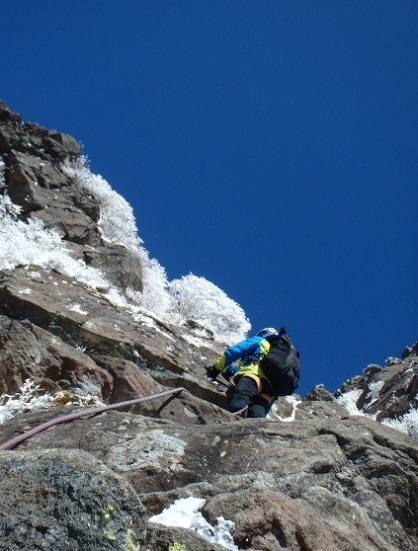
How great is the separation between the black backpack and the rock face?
1338 mm

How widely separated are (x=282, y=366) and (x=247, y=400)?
2.98ft

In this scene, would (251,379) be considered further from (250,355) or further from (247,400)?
(250,355)

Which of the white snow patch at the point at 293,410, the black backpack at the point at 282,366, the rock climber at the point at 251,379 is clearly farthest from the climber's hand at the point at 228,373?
the black backpack at the point at 282,366

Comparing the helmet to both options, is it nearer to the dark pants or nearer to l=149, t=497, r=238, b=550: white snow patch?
the dark pants

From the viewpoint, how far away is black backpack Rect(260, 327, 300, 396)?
11.3 m

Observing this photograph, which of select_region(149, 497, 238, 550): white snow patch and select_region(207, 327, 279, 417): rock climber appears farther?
select_region(207, 327, 279, 417): rock climber

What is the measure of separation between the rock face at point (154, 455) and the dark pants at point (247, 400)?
26.8 inches

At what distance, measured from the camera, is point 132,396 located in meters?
10.1

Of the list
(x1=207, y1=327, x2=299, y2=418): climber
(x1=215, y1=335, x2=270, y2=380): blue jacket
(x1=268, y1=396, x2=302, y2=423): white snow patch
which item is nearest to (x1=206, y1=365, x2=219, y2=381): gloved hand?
(x1=215, y1=335, x2=270, y2=380): blue jacket

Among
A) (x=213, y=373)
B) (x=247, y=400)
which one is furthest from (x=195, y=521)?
(x=213, y=373)

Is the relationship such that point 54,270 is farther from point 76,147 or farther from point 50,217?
point 76,147

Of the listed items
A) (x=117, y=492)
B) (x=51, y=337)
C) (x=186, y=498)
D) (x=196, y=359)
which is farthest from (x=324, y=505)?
(x=196, y=359)

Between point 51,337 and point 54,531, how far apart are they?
23.7 ft

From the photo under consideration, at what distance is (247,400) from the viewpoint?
11.1 metres
